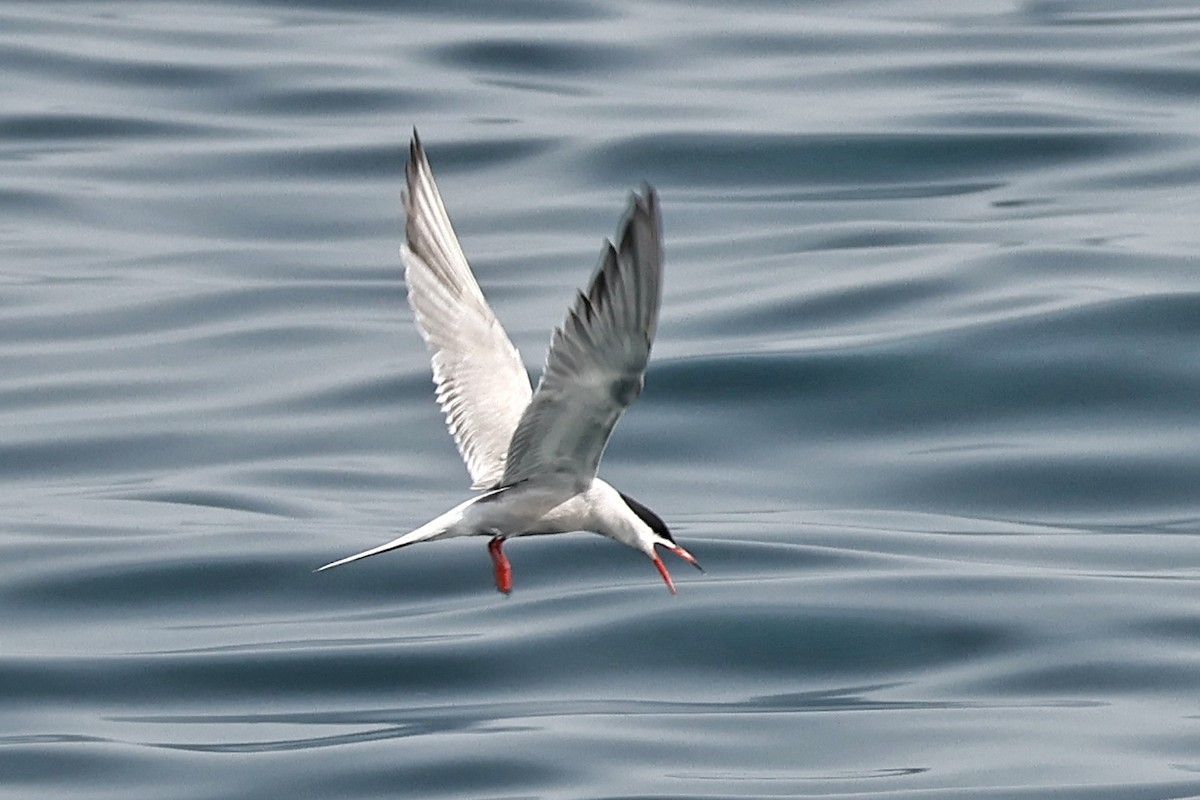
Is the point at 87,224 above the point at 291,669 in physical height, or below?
above

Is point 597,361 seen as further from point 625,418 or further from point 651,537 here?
point 625,418

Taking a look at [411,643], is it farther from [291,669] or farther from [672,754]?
[672,754]

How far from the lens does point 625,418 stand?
16.5 metres

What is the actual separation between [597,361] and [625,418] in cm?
904

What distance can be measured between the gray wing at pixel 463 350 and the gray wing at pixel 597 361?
1035 millimetres

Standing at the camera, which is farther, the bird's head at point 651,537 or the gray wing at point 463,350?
the gray wing at point 463,350

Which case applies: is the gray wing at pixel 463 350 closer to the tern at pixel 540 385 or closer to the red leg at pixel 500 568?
the tern at pixel 540 385

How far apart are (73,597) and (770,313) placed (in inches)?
249

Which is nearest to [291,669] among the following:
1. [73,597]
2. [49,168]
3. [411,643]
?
[411,643]

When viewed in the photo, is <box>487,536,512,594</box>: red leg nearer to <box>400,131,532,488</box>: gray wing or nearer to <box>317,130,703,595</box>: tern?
<box>317,130,703,595</box>: tern

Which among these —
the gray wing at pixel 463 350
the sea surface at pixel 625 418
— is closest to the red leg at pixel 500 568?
the gray wing at pixel 463 350

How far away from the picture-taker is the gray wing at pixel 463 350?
9.25m

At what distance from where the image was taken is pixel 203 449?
1705cm

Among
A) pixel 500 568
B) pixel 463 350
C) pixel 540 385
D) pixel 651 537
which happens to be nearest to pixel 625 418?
pixel 463 350
